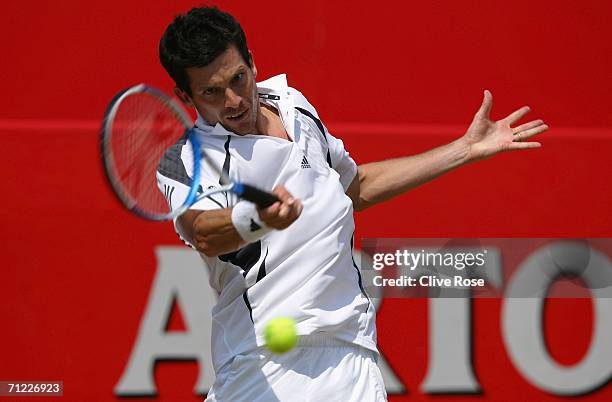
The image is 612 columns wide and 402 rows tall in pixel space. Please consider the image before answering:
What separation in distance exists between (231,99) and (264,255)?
39 centimetres

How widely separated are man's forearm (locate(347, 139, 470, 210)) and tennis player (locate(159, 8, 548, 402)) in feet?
1.10

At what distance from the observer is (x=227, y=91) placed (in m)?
2.73

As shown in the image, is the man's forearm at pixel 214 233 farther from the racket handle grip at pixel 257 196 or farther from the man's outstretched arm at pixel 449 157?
the man's outstretched arm at pixel 449 157

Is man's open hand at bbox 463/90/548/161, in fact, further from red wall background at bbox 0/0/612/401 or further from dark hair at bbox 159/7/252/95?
red wall background at bbox 0/0/612/401

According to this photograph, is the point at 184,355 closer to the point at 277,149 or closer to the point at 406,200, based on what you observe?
the point at 406,200

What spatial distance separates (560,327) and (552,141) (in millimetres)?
713

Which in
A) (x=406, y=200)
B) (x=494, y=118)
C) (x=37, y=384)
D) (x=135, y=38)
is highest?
(x=135, y=38)

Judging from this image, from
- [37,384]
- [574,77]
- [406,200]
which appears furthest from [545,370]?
[37,384]

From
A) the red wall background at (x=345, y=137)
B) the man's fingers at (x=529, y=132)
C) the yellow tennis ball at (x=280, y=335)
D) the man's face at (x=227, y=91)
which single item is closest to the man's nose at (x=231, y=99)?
the man's face at (x=227, y=91)

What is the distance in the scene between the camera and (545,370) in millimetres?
Answer: 4238

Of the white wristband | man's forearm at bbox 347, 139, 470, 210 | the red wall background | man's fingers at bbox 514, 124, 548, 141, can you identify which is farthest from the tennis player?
the red wall background

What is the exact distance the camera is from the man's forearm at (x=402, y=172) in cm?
313

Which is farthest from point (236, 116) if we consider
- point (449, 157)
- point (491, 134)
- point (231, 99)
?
point (491, 134)

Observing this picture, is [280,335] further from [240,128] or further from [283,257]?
[240,128]
